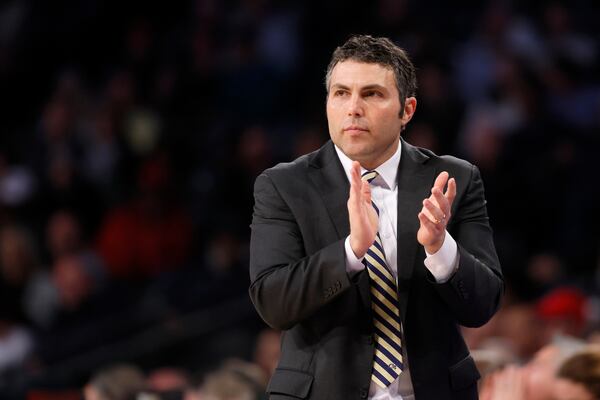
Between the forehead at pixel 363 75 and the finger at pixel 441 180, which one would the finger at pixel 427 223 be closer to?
the finger at pixel 441 180

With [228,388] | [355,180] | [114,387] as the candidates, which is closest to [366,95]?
[355,180]

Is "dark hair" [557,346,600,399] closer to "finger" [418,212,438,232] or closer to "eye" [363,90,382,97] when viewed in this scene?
"finger" [418,212,438,232]

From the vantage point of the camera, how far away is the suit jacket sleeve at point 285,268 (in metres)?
3.13

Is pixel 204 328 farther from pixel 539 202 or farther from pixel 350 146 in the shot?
pixel 350 146

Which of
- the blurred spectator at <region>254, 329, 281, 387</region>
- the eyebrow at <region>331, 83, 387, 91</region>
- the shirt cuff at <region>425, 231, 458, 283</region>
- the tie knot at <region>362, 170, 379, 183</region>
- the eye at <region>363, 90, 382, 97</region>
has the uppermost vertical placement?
the eyebrow at <region>331, 83, 387, 91</region>

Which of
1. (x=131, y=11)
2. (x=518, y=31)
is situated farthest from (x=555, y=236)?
(x=131, y=11)

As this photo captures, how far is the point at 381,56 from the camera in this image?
11.0ft

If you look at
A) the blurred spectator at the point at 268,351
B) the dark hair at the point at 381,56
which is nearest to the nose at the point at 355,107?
the dark hair at the point at 381,56

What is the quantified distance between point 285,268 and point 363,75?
57cm

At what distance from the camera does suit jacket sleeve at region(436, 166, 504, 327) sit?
321 cm

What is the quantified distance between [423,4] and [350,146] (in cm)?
677

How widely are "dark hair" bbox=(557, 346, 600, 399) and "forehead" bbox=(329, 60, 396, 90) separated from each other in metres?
0.93

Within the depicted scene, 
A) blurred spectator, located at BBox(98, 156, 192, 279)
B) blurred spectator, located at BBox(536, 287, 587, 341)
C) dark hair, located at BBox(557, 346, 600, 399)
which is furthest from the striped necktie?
blurred spectator, located at BBox(98, 156, 192, 279)

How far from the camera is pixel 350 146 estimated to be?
3.35 metres
